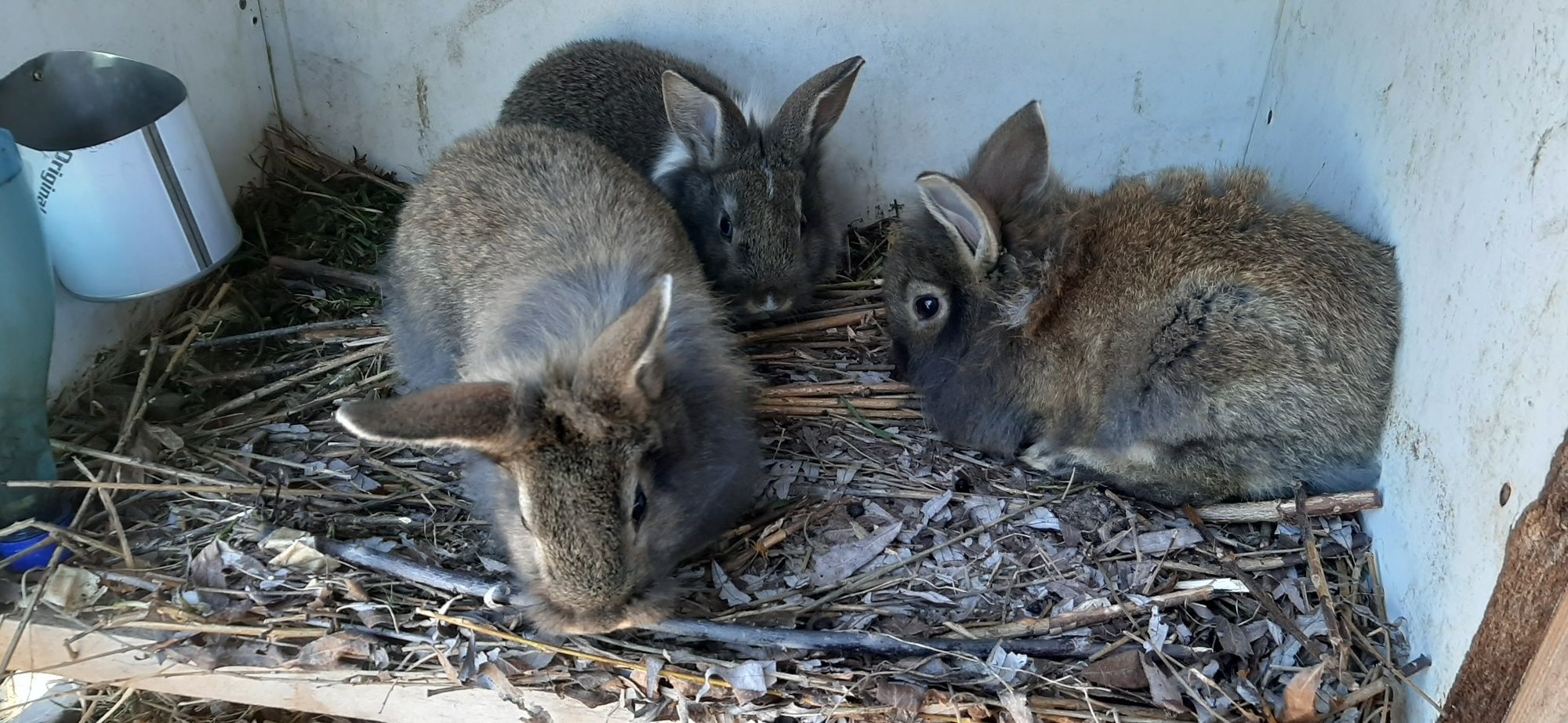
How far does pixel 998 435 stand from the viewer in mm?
3875

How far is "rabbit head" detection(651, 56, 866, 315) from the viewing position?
14.5 feet

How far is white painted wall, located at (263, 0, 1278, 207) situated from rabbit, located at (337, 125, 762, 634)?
2.92 ft

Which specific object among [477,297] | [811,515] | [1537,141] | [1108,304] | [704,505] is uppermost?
[1537,141]

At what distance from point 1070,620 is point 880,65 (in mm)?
2672

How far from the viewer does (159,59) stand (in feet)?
14.8

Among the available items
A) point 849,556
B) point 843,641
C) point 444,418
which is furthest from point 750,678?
point 444,418

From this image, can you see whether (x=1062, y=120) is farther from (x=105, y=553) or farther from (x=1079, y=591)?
(x=105, y=553)

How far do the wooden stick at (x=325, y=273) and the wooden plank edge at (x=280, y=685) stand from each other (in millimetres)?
1946

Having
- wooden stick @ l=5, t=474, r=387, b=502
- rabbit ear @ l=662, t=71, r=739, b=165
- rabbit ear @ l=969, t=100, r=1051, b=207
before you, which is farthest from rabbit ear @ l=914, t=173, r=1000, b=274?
wooden stick @ l=5, t=474, r=387, b=502

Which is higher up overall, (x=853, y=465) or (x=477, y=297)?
(x=477, y=297)

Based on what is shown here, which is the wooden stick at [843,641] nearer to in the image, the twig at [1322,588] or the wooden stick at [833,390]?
the twig at [1322,588]

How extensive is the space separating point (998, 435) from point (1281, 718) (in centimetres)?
135

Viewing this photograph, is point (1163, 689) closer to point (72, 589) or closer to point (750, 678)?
point (750, 678)

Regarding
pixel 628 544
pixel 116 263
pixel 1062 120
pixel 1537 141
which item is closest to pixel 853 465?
pixel 628 544
